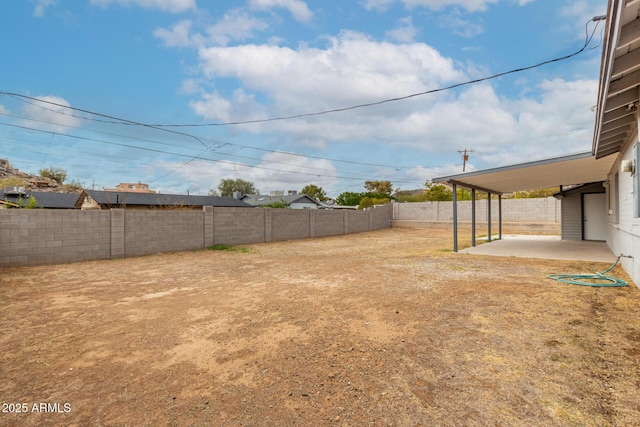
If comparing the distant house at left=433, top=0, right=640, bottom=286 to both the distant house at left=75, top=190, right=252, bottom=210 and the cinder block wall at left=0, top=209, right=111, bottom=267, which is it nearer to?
the cinder block wall at left=0, top=209, right=111, bottom=267

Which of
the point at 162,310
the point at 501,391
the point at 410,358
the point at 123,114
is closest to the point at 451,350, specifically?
the point at 410,358

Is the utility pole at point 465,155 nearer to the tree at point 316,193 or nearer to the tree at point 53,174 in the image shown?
the tree at point 316,193

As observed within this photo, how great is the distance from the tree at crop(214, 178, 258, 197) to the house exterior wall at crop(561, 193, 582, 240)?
46863 mm

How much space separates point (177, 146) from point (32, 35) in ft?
25.4

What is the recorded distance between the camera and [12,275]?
6.66 metres

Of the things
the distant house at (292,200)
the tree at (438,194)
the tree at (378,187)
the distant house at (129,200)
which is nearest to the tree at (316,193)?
the tree at (378,187)

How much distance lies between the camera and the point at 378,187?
5119 centimetres

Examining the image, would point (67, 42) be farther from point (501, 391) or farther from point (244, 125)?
point (501, 391)

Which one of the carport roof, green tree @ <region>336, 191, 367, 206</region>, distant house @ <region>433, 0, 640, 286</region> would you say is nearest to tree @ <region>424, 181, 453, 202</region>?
green tree @ <region>336, 191, 367, 206</region>

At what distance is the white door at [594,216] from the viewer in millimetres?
11977

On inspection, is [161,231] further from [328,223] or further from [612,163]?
[612,163]

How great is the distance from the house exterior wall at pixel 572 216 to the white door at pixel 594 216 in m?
0.16

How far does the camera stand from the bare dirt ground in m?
1.95

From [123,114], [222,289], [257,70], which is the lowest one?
[222,289]
